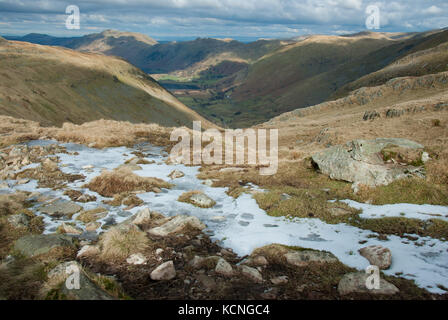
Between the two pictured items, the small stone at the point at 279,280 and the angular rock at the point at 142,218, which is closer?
the small stone at the point at 279,280

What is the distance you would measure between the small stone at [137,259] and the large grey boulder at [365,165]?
28.1 feet

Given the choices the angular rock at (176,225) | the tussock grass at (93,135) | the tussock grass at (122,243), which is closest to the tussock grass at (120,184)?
the angular rock at (176,225)

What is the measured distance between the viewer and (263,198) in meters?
11.3

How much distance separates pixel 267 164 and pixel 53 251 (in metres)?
11.9

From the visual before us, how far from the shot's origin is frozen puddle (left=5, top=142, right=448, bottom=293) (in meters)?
6.60

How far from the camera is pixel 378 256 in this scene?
670 cm

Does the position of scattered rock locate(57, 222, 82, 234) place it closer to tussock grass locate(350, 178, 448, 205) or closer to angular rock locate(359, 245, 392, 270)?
angular rock locate(359, 245, 392, 270)

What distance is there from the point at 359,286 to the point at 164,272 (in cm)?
389

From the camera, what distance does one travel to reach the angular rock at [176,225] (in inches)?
331

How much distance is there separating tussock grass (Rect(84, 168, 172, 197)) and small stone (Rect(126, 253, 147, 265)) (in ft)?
18.3

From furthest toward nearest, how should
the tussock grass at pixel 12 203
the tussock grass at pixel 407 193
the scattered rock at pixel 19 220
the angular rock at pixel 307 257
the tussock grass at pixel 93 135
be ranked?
1. the tussock grass at pixel 93 135
2. the tussock grass at pixel 407 193
3. the tussock grass at pixel 12 203
4. the scattered rock at pixel 19 220
5. the angular rock at pixel 307 257

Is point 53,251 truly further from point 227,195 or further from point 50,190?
point 227,195

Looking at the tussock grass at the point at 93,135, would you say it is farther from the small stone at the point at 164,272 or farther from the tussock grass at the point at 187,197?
the small stone at the point at 164,272

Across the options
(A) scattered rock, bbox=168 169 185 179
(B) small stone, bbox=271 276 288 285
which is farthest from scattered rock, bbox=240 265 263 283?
(A) scattered rock, bbox=168 169 185 179
